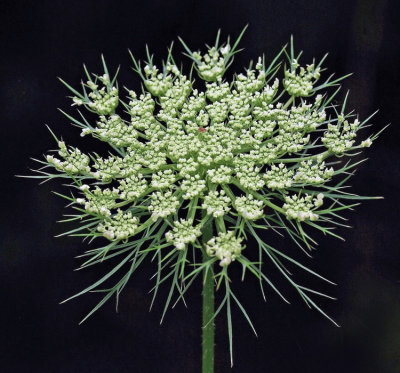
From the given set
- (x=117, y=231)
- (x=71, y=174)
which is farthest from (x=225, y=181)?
(x=71, y=174)

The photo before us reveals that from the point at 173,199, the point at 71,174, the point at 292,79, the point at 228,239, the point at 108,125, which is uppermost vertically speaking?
the point at 292,79

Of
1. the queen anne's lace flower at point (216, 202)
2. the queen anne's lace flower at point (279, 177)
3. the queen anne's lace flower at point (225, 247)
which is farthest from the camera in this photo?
the queen anne's lace flower at point (279, 177)

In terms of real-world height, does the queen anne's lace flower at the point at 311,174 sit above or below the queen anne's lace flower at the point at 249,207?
above

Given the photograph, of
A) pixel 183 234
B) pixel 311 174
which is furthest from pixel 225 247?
pixel 311 174

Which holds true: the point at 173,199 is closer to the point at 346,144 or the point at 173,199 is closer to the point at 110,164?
the point at 110,164

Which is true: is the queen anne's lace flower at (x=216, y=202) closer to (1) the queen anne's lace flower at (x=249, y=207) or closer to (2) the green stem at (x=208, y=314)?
(1) the queen anne's lace flower at (x=249, y=207)

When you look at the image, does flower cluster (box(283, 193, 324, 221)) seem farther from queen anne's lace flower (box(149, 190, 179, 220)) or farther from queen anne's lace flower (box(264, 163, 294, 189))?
queen anne's lace flower (box(149, 190, 179, 220))

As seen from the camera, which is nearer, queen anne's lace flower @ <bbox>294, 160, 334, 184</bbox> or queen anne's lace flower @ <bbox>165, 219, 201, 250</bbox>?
queen anne's lace flower @ <bbox>165, 219, 201, 250</bbox>

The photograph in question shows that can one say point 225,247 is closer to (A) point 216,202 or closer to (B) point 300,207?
(A) point 216,202
